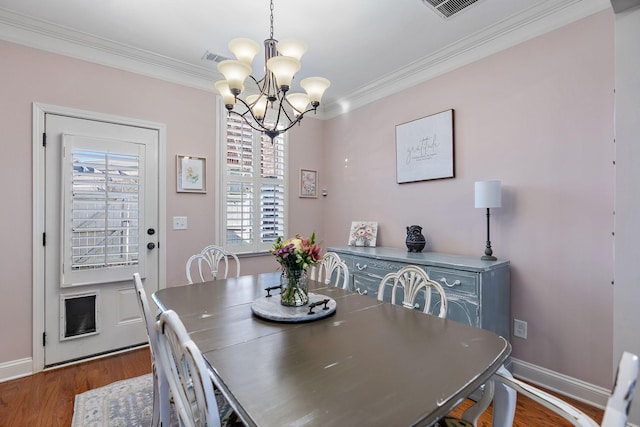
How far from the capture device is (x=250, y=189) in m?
3.69

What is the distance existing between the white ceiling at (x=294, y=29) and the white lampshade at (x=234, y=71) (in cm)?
75

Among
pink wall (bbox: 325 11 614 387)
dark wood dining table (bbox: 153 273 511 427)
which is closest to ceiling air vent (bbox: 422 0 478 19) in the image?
pink wall (bbox: 325 11 614 387)

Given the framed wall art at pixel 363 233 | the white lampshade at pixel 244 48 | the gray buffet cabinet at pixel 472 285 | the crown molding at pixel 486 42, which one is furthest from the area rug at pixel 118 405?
the crown molding at pixel 486 42

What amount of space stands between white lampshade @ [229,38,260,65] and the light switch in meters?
1.89

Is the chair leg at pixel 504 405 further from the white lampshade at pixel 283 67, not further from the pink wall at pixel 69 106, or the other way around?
the pink wall at pixel 69 106

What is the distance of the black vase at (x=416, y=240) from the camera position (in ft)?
9.68

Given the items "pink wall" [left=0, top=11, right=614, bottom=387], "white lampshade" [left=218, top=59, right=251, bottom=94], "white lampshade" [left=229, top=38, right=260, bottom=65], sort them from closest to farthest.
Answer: "white lampshade" [left=218, top=59, right=251, bottom=94] → "white lampshade" [left=229, top=38, right=260, bottom=65] → "pink wall" [left=0, top=11, right=614, bottom=387]

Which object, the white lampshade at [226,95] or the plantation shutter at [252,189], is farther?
the plantation shutter at [252,189]

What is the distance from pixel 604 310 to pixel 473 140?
154 centimetres

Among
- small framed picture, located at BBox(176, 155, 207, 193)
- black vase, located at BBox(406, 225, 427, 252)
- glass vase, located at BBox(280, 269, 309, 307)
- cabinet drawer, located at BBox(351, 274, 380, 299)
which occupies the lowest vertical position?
cabinet drawer, located at BBox(351, 274, 380, 299)

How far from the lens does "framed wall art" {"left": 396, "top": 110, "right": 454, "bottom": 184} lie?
9.49ft

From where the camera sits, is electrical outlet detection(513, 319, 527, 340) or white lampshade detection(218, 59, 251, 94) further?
electrical outlet detection(513, 319, 527, 340)

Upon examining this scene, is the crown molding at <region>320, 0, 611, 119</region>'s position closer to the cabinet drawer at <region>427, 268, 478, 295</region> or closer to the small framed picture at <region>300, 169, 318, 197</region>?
the small framed picture at <region>300, 169, 318, 197</region>

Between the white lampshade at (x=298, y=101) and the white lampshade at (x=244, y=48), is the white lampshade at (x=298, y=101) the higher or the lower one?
the lower one
